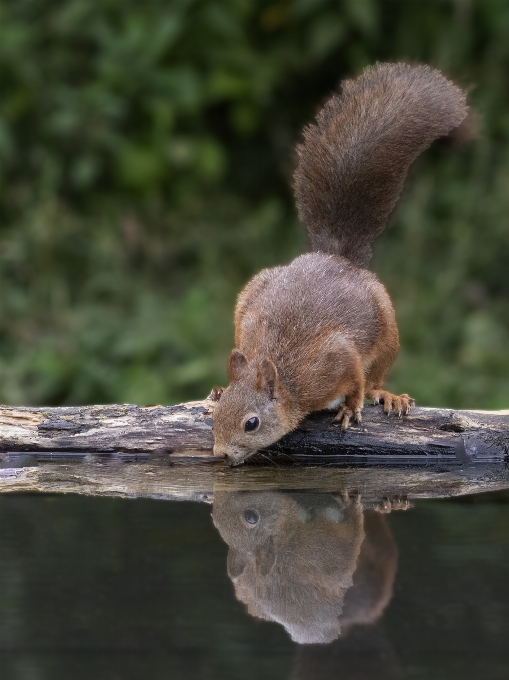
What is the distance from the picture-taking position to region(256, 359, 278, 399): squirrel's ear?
2.88 metres

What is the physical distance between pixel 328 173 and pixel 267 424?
99cm

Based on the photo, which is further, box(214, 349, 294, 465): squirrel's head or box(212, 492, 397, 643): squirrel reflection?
box(214, 349, 294, 465): squirrel's head

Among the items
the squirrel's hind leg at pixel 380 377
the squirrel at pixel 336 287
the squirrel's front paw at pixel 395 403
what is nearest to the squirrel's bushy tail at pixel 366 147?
the squirrel at pixel 336 287

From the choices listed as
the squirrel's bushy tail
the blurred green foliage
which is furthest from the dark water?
the blurred green foliage

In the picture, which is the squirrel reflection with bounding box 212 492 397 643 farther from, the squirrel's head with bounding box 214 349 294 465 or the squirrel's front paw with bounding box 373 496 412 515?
the squirrel's head with bounding box 214 349 294 465

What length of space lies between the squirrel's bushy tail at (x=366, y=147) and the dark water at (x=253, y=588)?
1228 mm

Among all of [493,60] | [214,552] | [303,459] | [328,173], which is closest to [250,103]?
[493,60]

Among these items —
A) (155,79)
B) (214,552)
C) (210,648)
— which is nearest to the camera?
(210,648)

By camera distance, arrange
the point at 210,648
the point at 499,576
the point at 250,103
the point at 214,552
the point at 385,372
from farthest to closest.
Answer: the point at 250,103 < the point at 385,372 < the point at 214,552 < the point at 499,576 < the point at 210,648

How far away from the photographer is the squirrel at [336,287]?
2.91 meters

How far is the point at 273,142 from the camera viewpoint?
616 cm

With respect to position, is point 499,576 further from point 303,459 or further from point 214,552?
point 303,459

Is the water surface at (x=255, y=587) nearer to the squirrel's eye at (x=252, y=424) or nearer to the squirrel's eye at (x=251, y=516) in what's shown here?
the squirrel's eye at (x=251, y=516)

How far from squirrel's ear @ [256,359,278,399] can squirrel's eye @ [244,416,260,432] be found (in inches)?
3.9
